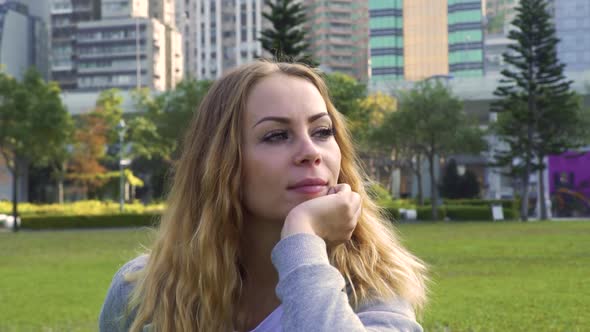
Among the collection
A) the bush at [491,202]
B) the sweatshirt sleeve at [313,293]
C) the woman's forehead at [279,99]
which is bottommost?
the bush at [491,202]

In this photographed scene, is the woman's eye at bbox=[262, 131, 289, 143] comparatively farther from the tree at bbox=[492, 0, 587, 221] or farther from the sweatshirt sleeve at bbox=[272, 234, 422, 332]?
the tree at bbox=[492, 0, 587, 221]

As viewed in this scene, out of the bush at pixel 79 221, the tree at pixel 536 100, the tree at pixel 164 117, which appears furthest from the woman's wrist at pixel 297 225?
the tree at pixel 164 117

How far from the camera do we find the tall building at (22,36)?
9062cm

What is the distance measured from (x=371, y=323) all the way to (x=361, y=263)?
21cm

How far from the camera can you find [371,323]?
187cm

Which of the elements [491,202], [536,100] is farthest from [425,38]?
[536,100]

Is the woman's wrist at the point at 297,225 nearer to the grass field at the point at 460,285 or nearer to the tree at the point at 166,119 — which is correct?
the grass field at the point at 460,285

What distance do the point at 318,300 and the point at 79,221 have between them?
32520 millimetres

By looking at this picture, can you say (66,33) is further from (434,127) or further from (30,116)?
(434,127)

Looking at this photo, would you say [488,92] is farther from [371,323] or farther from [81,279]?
[371,323]

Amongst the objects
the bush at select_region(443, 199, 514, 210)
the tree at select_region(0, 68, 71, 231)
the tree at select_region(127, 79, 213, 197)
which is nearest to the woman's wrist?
the tree at select_region(0, 68, 71, 231)

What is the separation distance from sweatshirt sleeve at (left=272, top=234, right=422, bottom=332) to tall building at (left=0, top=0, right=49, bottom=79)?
3564 inches

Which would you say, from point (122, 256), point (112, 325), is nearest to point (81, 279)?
point (122, 256)

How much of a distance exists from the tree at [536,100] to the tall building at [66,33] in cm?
7825
